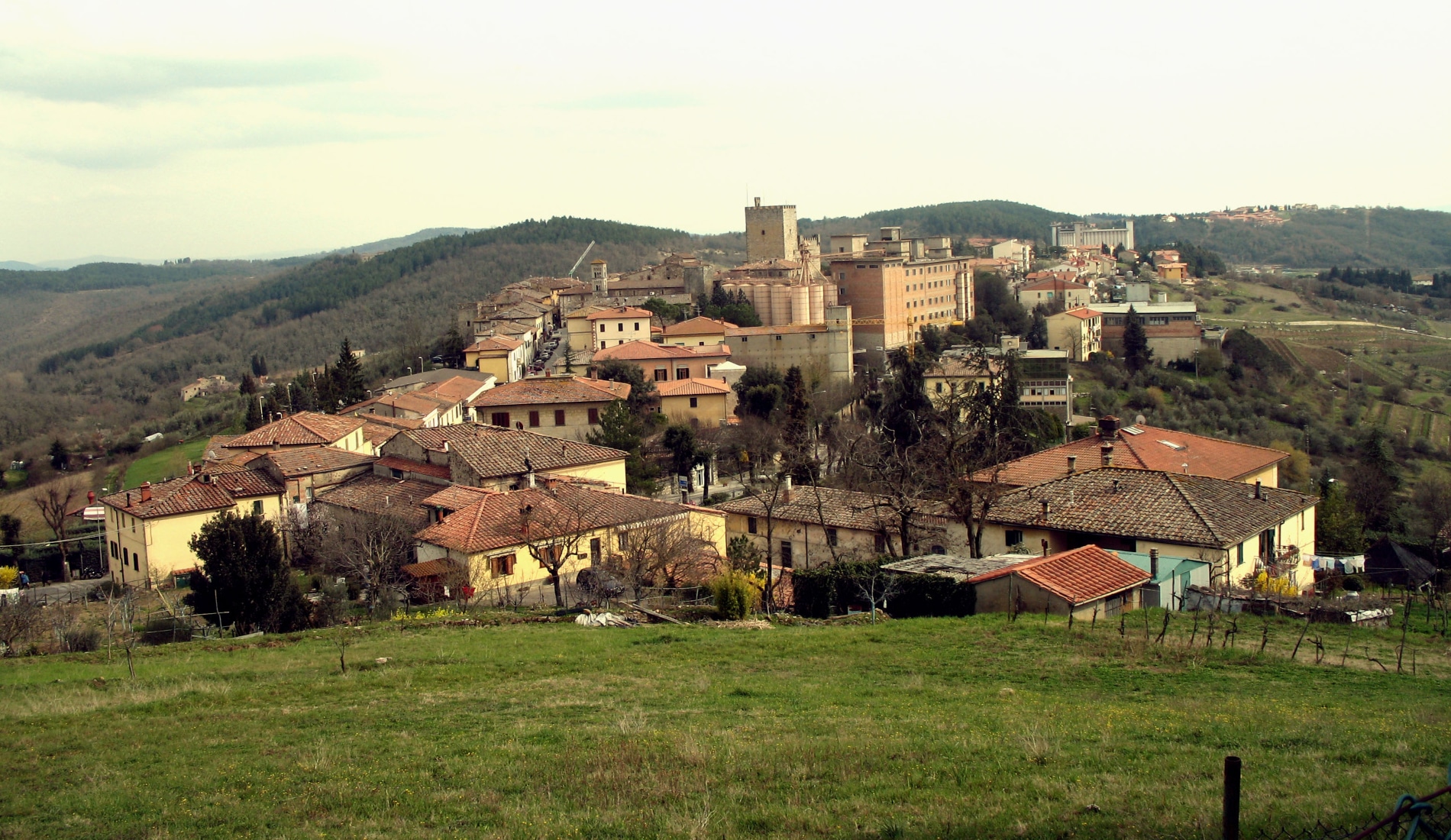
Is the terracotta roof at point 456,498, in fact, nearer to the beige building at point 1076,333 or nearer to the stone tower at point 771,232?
the beige building at point 1076,333

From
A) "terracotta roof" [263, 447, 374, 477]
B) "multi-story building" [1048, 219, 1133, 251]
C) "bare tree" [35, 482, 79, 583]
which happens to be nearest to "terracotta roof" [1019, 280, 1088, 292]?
"terracotta roof" [263, 447, 374, 477]

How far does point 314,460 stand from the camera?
32844mm

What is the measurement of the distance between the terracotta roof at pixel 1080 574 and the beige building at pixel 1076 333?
59.5 m

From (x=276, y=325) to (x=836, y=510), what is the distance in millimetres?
114713

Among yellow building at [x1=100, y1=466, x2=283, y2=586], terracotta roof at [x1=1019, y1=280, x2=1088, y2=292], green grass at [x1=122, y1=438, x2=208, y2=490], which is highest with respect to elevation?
terracotta roof at [x1=1019, y1=280, x2=1088, y2=292]

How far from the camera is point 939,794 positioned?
22.0ft

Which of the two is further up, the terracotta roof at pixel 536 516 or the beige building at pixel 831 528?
the terracotta roof at pixel 536 516

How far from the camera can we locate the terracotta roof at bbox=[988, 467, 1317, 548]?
64.8 ft

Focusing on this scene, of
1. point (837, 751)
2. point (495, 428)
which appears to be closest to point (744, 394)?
point (495, 428)

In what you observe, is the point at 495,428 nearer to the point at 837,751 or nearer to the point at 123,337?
the point at 837,751

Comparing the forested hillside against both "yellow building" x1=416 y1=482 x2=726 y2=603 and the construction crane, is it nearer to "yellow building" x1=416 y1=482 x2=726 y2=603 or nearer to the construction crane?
the construction crane

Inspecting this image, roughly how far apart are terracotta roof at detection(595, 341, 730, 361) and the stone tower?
34387 millimetres

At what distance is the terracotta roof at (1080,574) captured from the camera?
602 inches

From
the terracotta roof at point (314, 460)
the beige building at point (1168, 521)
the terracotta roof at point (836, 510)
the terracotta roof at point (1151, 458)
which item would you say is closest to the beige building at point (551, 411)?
the terracotta roof at point (314, 460)
